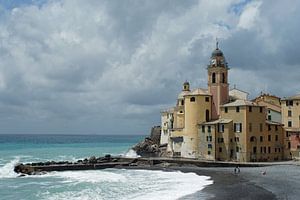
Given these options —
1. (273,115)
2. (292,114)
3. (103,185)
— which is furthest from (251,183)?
(273,115)

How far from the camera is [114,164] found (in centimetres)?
6225

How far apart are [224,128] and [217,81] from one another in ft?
26.7

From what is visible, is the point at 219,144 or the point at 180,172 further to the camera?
the point at 219,144

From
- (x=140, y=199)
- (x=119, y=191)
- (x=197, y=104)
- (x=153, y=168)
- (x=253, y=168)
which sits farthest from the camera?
(x=197, y=104)

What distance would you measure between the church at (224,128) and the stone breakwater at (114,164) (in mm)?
2490

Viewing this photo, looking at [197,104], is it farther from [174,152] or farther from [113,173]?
[113,173]

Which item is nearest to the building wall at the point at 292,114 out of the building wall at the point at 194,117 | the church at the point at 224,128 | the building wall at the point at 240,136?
the church at the point at 224,128

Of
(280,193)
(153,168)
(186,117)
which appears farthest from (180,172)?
(280,193)

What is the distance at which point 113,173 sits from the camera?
5444cm

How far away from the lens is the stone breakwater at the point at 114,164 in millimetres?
55806

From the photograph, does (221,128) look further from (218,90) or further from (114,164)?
(114,164)

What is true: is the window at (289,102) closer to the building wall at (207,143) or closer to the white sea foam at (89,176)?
the building wall at (207,143)

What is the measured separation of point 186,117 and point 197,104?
235 cm

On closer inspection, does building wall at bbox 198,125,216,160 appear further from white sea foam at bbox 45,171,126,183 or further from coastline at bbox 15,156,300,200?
white sea foam at bbox 45,171,126,183
